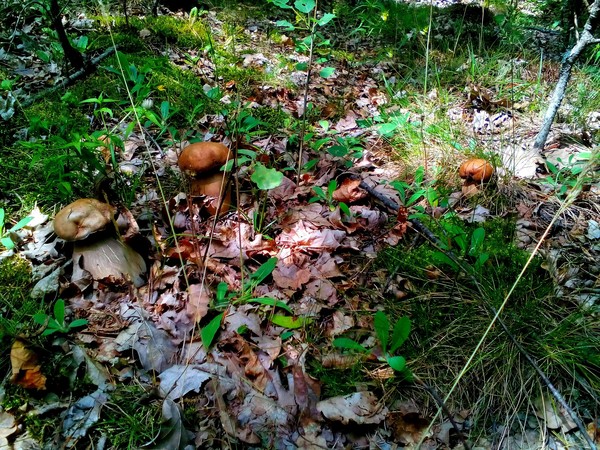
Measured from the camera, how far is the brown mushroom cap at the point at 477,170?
271cm

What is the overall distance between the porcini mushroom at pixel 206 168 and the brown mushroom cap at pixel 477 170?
1641 millimetres

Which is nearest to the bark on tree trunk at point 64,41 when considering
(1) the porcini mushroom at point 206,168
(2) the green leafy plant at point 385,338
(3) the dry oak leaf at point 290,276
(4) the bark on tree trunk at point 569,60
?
(1) the porcini mushroom at point 206,168

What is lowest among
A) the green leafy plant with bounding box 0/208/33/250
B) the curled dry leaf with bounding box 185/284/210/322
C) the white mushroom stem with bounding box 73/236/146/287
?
the curled dry leaf with bounding box 185/284/210/322

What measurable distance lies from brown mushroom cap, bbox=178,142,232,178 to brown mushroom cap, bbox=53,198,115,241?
606 millimetres

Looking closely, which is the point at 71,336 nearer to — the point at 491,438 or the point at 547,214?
the point at 491,438

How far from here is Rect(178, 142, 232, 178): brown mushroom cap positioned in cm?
241

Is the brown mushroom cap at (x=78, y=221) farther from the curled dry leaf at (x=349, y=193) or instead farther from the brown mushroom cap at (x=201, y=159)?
the curled dry leaf at (x=349, y=193)

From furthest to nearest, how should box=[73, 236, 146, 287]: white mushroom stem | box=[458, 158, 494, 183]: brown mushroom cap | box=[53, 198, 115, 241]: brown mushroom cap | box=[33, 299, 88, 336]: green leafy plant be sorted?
box=[458, 158, 494, 183]: brown mushroom cap
box=[73, 236, 146, 287]: white mushroom stem
box=[53, 198, 115, 241]: brown mushroom cap
box=[33, 299, 88, 336]: green leafy plant

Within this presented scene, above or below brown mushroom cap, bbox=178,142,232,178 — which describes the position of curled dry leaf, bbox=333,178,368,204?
below

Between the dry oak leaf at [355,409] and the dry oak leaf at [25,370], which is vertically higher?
the dry oak leaf at [25,370]

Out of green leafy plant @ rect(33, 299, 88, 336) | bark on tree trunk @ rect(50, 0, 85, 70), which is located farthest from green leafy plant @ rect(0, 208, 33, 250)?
bark on tree trunk @ rect(50, 0, 85, 70)

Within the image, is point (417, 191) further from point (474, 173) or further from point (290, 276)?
point (290, 276)

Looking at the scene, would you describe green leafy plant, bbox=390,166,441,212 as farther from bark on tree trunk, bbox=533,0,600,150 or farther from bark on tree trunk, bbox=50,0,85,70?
bark on tree trunk, bbox=50,0,85,70

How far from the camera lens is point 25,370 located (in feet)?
5.36
